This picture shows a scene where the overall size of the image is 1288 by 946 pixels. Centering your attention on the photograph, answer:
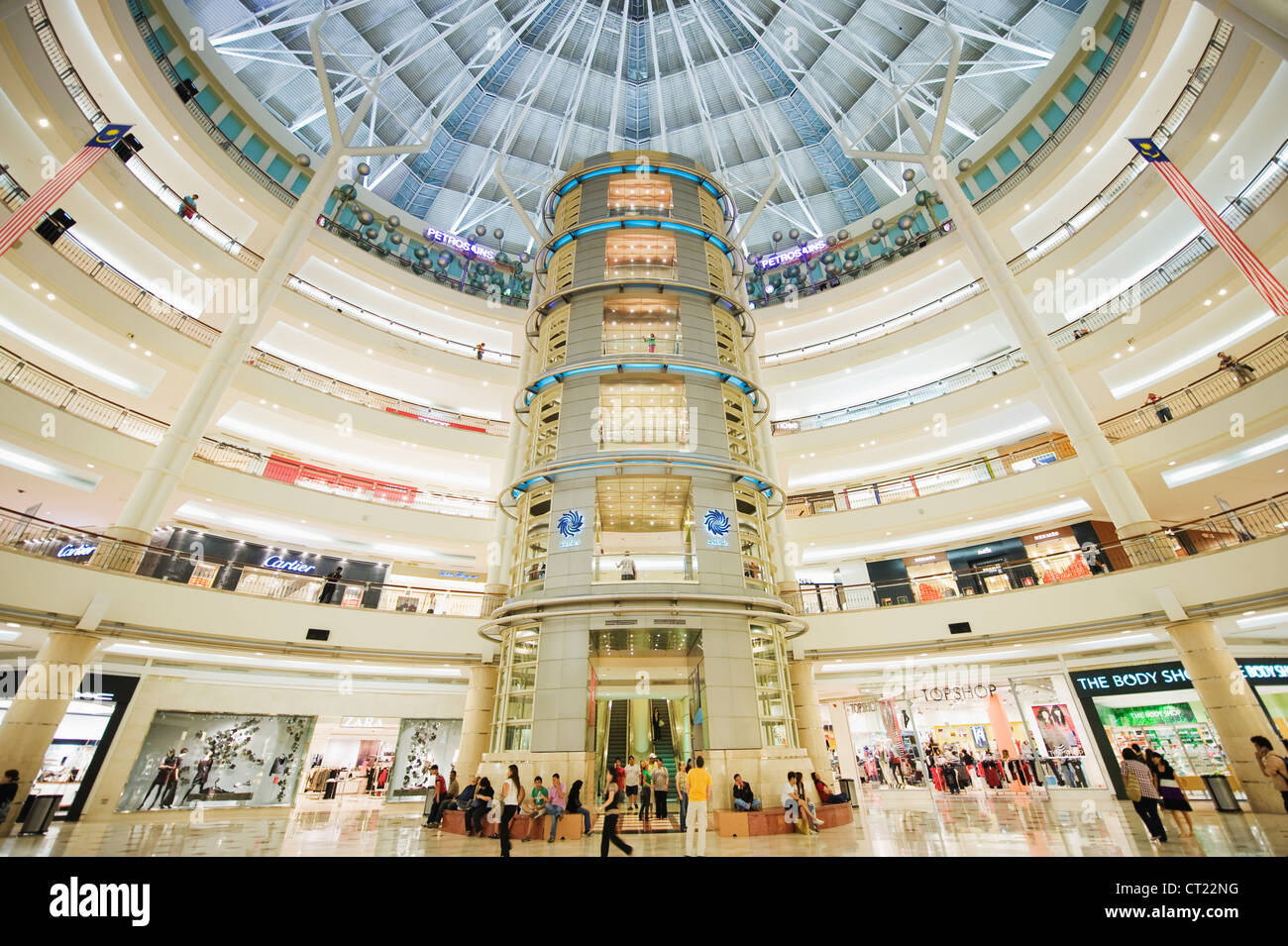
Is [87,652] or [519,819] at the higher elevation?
[87,652]

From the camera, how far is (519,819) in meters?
10.5

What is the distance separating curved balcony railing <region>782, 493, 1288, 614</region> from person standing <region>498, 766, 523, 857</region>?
11.5 meters

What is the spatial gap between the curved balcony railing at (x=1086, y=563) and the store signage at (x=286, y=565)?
66.0 ft

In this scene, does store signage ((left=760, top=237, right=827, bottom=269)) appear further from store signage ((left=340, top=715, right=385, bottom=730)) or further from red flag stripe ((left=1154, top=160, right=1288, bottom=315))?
store signage ((left=340, top=715, right=385, bottom=730))

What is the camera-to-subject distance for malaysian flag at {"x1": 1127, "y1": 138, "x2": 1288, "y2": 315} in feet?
47.8

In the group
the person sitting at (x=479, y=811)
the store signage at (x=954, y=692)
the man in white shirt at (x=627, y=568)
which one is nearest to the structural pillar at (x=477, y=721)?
the person sitting at (x=479, y=811)

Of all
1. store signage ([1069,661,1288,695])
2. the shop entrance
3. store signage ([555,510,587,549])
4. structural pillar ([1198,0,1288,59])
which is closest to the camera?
structural pillar ([1198,0,1288,59])

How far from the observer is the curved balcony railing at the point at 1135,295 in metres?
17.2

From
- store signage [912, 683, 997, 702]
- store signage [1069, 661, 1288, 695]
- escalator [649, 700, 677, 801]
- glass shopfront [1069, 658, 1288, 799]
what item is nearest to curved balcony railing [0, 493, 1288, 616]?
store signage [1069, 661, 1288, 695]

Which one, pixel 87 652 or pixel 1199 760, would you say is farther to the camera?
pixel 1199 760

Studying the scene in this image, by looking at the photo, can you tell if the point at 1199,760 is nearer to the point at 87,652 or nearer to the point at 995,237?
the point at 995,237
